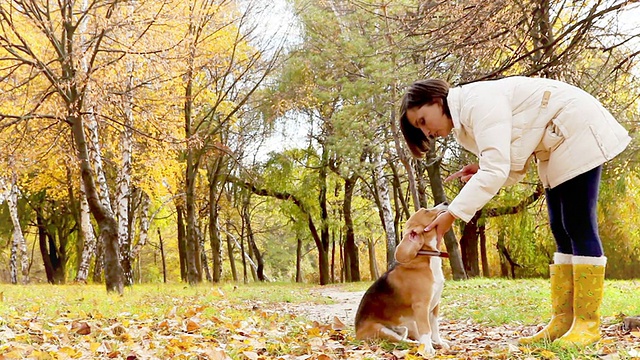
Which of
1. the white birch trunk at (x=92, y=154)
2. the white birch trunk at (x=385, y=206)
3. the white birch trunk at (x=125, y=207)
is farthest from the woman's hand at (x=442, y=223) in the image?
the white birch trunk at (x=385, y=206)

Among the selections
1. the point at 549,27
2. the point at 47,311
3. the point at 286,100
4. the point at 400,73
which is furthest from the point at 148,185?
the point at 549,27

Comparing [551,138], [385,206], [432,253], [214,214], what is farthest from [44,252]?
[551,138]

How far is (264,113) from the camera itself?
23094 millimetres

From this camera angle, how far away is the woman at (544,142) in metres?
3.71

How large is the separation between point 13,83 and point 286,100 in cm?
1002

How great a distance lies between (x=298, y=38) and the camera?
2141 centimetres

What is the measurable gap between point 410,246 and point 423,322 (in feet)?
1.84

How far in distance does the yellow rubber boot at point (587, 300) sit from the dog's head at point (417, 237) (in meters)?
1.01

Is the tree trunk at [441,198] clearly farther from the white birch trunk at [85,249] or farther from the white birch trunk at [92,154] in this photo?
the white birch trunk at [85,249]

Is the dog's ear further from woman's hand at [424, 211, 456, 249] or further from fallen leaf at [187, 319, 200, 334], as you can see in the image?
fallen leaf at [187, 319, 200, 334]

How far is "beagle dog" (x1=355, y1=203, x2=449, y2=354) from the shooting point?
436 cm

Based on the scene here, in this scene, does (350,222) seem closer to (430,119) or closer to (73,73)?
(73,73)

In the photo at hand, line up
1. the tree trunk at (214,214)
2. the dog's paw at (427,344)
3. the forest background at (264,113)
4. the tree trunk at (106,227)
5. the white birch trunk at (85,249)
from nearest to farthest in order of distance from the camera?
the dog's paw at (427,344), the forest background at (264,113), the tree trunk at (106,227), the white birch trunk at (85,249), the tree trunk at (214,214)

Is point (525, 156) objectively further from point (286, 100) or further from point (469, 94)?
point (286, 100)
